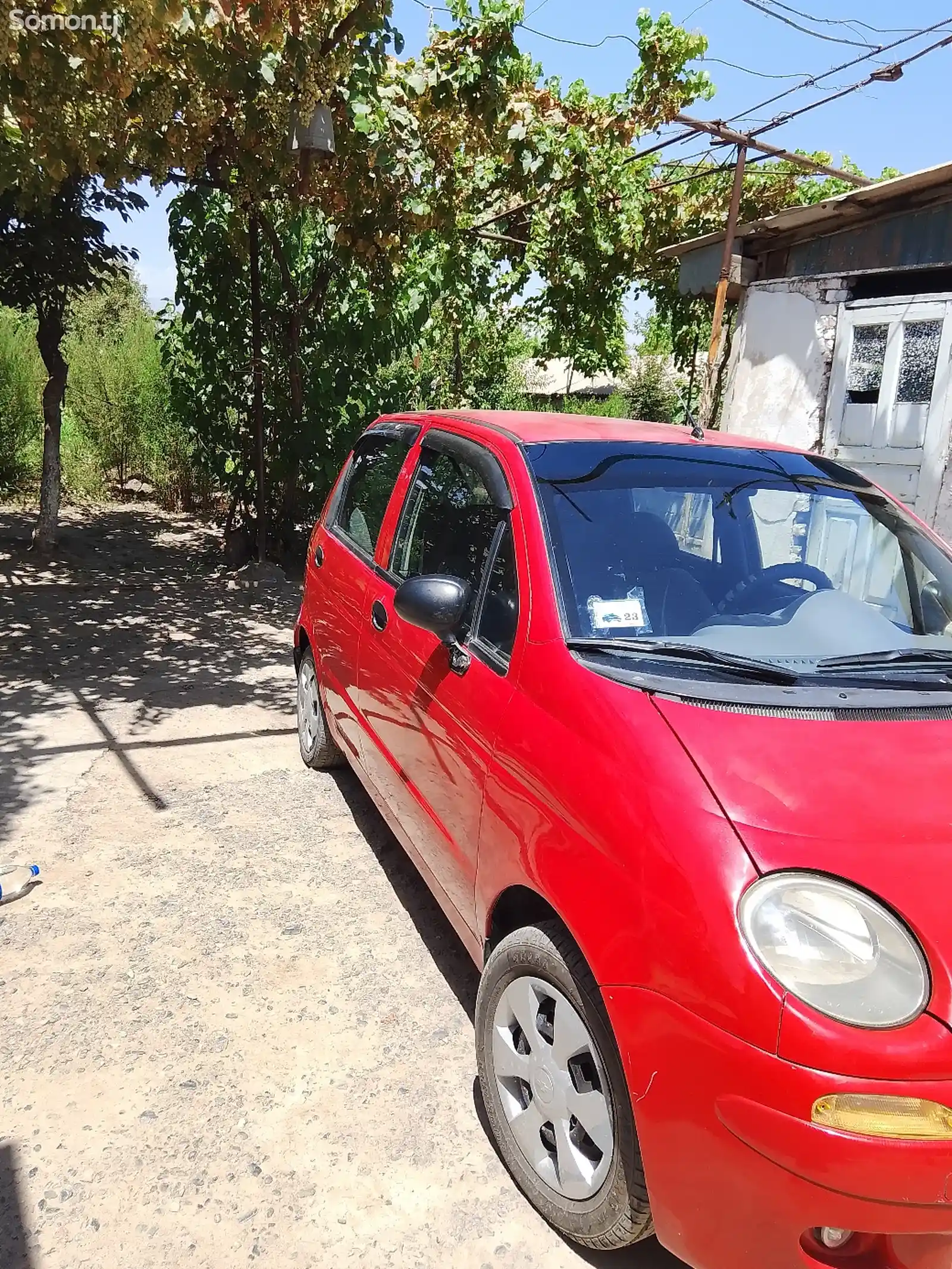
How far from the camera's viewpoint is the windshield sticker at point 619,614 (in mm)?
2297

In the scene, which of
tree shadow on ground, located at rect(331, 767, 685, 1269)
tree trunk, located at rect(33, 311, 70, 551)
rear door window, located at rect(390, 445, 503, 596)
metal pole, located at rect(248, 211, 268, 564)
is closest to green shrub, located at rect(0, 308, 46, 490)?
tree trunk, located at rect(33, 311, 70, 551)

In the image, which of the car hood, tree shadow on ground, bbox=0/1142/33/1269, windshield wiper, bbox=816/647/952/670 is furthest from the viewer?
windshield wiper, bbox=816/647/952/670

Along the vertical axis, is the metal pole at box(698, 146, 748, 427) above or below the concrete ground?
above

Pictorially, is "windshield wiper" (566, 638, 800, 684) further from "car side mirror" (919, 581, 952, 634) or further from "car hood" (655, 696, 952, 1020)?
"car side mirror" (919, 581, 952, 634)

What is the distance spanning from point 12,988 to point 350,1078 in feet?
3.85

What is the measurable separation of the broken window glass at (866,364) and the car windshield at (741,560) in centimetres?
525

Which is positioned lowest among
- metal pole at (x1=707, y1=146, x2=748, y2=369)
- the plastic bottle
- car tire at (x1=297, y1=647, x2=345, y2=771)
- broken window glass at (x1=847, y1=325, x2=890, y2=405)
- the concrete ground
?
the concrete ground

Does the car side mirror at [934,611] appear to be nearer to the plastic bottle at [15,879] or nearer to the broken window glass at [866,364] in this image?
the plastic bottle at [15,879]

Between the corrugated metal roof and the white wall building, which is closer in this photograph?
the corrugated metal roof

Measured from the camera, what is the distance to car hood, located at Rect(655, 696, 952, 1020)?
1.58 meters

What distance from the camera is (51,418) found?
8.95 meters

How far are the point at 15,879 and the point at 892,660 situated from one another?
3.17 m

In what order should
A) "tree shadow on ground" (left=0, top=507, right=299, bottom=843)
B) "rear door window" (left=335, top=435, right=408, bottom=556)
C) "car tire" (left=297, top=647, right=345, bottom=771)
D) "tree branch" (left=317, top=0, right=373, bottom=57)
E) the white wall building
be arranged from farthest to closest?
1. the white wall building
2. "tree shadow on ground" (left=0, top=507, right=299, bottom=843)
3. "tree branch" (left=317, top=0, right=373, bottom=57)
4. "car tire" (left=297, top=647, right=345, bottom=771)
5. "rear door window" (left=335, top=435, right=408, bottom=556)

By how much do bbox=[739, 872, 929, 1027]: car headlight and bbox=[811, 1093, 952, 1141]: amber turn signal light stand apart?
114mm
